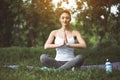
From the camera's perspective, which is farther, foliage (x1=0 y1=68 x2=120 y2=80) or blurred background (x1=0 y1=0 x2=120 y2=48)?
blurred background (x1=0 y1=0 x2=120 y2=48)

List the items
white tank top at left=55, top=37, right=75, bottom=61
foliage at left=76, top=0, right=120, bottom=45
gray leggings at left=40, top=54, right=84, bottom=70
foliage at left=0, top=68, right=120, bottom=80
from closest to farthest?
foliage at left=0, top=68, right=120, bottom=80, gray leggings at left=40, top=54, right=84, bottom=70, white tank top at left=55, top=37, right=75, bottom=61, foliage at left=76, top=0, right=120, bottom=45

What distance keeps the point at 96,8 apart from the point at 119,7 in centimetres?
136

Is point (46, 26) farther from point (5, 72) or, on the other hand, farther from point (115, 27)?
point (5, 72)

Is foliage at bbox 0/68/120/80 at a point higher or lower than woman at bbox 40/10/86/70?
lower

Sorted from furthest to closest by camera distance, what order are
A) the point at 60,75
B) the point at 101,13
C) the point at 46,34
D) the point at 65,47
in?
the point at 46,34 → the point at 101,13 → the point at 65,47 → the point at 60,75

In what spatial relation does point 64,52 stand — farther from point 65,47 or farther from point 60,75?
point 60,75

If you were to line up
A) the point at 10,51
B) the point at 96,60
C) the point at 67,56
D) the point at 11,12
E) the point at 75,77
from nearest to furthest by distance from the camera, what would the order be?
the point at 75,77 < the point at 67,56 < the point at 96,60 < the point at 10,51 < the point at 11,12

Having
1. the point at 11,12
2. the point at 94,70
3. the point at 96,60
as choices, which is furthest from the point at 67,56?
the point at 11,12

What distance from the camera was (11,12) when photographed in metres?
34.0

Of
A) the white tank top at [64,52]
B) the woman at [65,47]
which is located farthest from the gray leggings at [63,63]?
the white tank top at [64,52]

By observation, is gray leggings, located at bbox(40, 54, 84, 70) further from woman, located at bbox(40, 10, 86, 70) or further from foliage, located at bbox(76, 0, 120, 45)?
foliage, located at bbox(76, 0, 120, 45)

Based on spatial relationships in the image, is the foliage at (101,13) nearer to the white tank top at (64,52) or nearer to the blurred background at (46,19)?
the blurred background at (46,19)

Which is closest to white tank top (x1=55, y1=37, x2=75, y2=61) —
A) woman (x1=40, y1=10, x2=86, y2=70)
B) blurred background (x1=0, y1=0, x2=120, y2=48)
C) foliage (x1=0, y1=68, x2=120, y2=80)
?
woman (x1=40, y1=10, x2=86, y2=70)

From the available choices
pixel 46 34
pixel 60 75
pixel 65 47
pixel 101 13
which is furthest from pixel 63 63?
pixel 46 34
